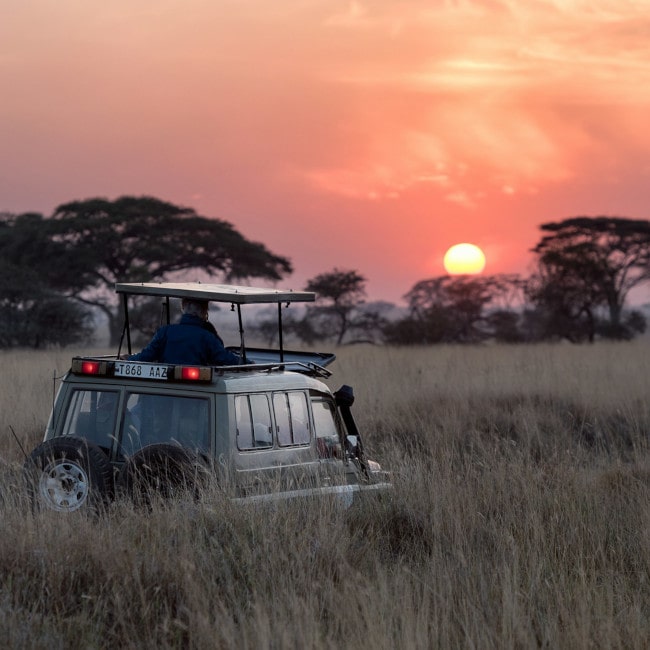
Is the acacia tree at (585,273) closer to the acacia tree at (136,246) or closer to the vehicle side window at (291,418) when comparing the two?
the acacia tree at (136,246)

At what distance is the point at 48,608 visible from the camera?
17.8 feet

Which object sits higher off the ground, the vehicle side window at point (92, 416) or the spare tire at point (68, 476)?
the vehicle side window at point (92, 416)

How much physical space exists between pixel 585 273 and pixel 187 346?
32.2 metres

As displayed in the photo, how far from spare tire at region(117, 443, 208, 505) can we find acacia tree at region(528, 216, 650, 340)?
31.2m

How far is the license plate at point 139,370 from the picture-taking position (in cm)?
678

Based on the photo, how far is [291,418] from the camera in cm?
714

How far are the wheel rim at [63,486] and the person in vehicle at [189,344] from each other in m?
1.08

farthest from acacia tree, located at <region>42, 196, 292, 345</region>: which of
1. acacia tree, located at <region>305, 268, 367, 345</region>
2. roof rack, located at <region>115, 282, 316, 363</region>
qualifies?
roof rack, located at <region>115, 282, 316, 363</region>

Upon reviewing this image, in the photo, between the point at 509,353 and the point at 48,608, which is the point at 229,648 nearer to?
the point at 48,608

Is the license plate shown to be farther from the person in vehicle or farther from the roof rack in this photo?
the person in vehicle

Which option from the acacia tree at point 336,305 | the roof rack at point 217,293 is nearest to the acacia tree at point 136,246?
the acacia tree at point 336,305

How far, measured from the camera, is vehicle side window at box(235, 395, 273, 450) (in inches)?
266

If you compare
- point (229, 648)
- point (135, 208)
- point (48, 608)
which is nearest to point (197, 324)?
point (48, 608)

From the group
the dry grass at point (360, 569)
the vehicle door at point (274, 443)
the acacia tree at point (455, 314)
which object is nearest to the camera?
the dry grass at point (360, 569)
